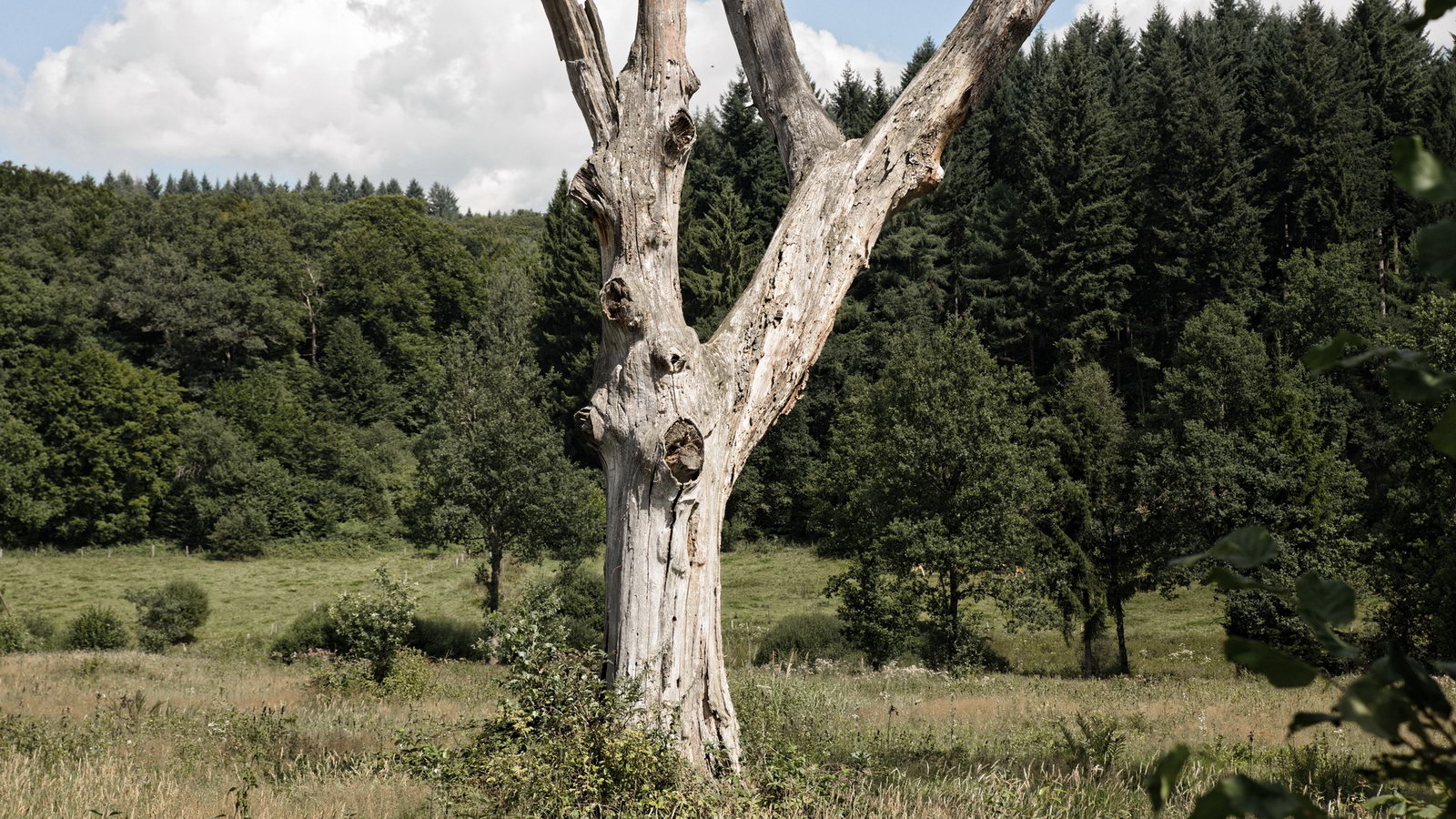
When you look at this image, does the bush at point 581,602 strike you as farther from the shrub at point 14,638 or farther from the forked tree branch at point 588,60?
the forked tree branch at point 588,60

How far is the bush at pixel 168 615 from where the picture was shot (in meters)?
28.1

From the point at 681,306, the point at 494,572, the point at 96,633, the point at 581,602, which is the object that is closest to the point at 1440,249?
the point at 681,306

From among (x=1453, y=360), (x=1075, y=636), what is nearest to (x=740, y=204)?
(x=1075, y=636)

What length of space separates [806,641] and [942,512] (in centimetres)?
495

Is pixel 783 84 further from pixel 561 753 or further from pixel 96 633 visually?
pixel 96 633

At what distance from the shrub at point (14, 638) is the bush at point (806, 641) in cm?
1934

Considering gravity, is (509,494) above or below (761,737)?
above

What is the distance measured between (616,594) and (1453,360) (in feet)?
74.1

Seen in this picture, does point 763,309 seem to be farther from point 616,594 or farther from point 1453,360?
point 1453,360

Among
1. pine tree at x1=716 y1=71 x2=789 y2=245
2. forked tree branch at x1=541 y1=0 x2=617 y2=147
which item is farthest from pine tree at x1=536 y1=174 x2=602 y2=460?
forked tree branch at x1=541 y1=0 x2=617 y2=147

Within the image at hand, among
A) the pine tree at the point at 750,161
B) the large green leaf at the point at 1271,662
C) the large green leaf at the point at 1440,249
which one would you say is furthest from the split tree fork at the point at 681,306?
the pine tree at the point at 750,161

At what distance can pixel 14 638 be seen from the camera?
2558 cm

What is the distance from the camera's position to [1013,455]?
2452 centimetres

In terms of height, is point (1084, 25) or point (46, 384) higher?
point (1084, 25)
